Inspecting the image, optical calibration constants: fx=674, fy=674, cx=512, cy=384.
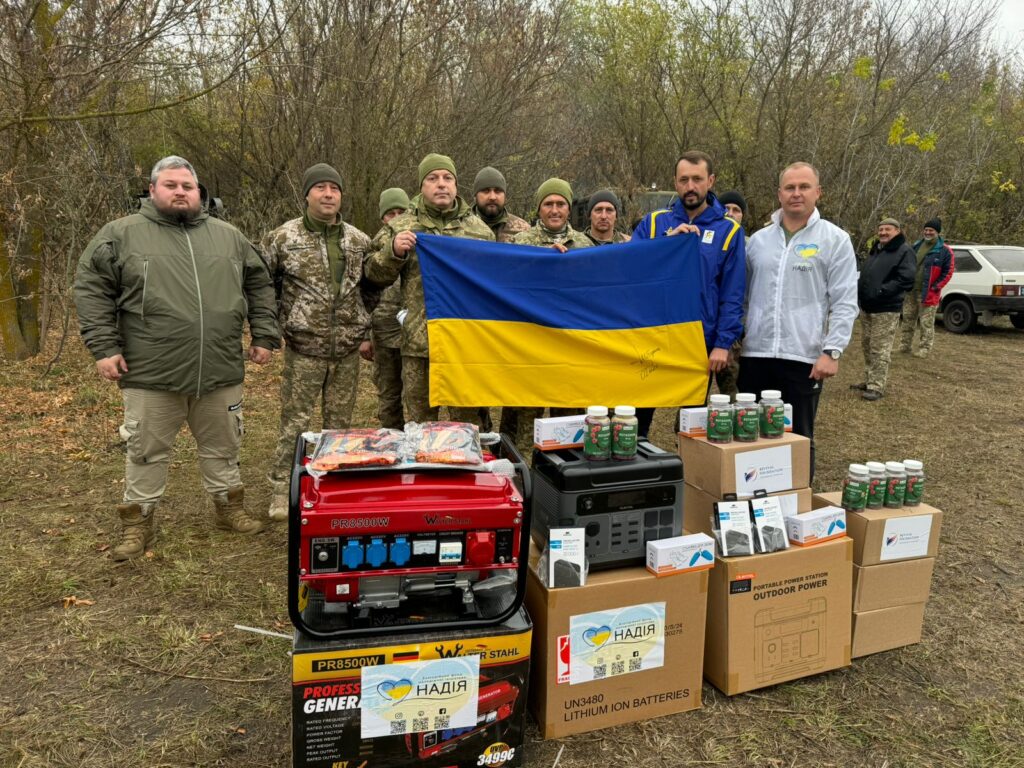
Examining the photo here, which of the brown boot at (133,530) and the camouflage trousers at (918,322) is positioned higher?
the camouflage trousers at (918,322)

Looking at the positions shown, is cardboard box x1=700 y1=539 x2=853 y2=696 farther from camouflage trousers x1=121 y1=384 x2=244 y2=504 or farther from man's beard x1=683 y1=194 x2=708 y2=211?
camouflage trousers x1=121 y1=384 x2=244 y2=504

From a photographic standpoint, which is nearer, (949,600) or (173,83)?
(949,600)

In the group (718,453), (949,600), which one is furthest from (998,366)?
(718,453)

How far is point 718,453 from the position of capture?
291 cm

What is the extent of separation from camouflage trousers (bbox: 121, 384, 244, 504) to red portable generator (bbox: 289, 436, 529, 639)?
179 cm

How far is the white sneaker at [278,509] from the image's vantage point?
4387 mm

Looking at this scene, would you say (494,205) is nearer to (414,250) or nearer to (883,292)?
(414,250)

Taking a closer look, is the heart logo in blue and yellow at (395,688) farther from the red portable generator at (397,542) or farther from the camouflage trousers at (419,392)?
the camouflage trousers at (419,392)

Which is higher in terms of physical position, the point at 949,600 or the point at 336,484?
the point at 336,484

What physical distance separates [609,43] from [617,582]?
15967 millimetres

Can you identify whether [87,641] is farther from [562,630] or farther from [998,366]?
[998,366]

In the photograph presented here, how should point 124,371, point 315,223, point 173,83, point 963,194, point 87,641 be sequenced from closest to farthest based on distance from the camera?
point 87,641
point 124,371
point 315,223
point 173,83
point 963,194

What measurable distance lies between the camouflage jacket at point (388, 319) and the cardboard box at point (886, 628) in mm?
3433

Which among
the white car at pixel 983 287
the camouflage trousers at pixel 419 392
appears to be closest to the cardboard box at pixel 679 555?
the camouflage trousers at pixel 419 392
